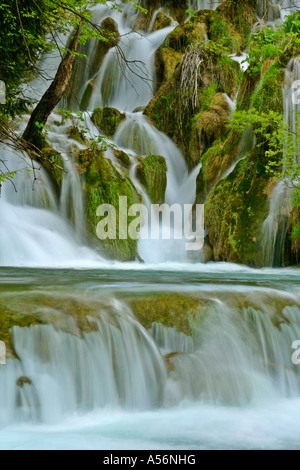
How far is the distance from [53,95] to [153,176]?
3079 millimetres

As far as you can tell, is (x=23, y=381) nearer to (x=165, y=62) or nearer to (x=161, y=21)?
(x=165, y=62)

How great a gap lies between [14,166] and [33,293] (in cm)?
526

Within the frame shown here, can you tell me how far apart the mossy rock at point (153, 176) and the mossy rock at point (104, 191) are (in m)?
0.93

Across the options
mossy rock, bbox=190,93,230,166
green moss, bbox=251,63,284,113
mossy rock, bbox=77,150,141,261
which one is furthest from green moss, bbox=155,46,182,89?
mossy rock, bbox=77,150,141,261

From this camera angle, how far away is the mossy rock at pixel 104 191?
8203 mm

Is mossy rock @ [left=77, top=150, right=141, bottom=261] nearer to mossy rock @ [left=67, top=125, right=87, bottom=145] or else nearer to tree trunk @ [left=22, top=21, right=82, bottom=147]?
mossy rock @ [left=67, top=125, right=87, bottom=145]

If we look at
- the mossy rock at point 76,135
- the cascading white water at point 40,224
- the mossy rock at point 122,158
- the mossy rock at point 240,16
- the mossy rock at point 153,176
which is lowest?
the cascading white water at point 40,224

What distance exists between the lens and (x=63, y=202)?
8.56 meters

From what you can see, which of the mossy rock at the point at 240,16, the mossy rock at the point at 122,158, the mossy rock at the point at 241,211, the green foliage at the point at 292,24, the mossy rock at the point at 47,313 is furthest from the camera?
the mossy rock at the point at 240,16

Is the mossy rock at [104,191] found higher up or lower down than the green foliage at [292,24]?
lower down

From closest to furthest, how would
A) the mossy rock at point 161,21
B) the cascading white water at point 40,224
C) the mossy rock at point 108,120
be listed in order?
the cascading white water at point 40,224 < the mossy rock at point 108,120 < the mossy rock at point 161,21

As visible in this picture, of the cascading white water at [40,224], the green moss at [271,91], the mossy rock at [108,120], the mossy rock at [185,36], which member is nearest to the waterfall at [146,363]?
the cascading white water at [40,224]

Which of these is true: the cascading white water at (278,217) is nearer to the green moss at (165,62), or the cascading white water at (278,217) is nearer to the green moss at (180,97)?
the green moss at (180,97)
